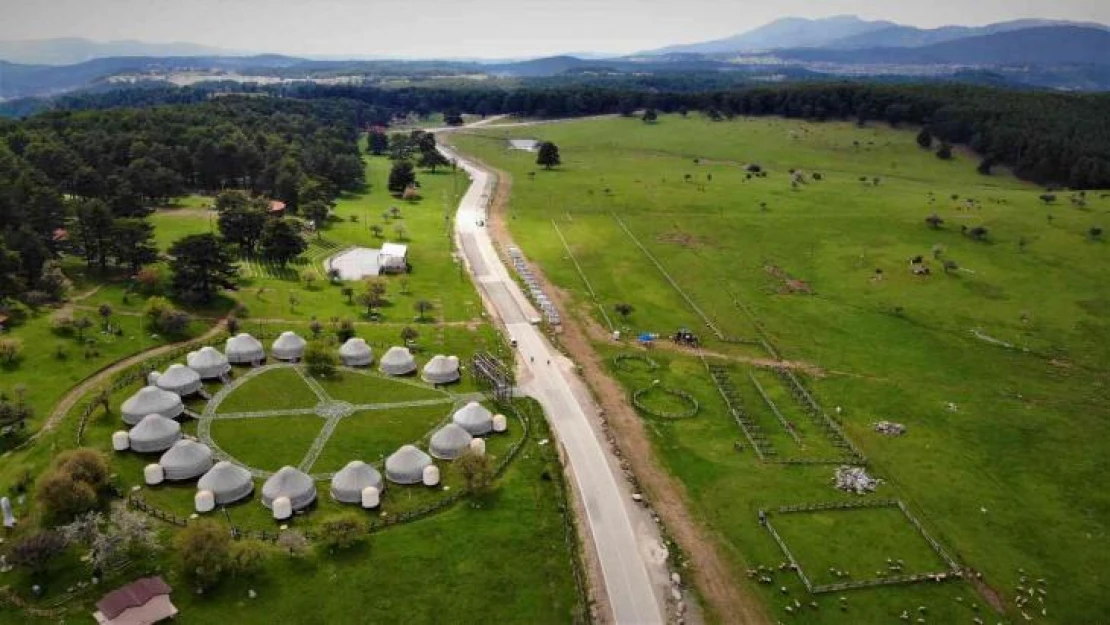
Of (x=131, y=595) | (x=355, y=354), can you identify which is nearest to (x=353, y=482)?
(x=131, y=595)

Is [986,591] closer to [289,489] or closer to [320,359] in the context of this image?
[289,489]

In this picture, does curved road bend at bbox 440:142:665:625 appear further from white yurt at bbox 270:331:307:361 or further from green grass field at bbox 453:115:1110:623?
white yurt at bbox 270:331:307:361

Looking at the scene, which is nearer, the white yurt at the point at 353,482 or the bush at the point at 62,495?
the bush at the point at 62,495

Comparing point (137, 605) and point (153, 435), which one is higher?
point (153, 435)

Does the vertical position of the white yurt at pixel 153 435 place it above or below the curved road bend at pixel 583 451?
above

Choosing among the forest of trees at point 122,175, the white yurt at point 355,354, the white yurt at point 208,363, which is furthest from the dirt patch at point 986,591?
the forest of trees at point 122,175

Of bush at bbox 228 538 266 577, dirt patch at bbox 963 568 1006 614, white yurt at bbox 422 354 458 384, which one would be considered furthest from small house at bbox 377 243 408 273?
dirt patch at bbox 963 568 1006 614

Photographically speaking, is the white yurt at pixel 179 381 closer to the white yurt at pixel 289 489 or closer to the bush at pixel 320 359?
the bush at pixel 320 359
